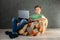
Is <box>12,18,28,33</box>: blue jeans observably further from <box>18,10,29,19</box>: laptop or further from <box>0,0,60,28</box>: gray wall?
<box>0,0,60,28</box>: gray wall

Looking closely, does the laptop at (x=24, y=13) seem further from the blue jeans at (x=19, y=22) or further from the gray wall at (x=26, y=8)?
the gray wall at (x=26, y=8)

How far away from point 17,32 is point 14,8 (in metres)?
1.17

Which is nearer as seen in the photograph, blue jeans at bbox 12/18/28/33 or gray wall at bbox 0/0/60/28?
blue jeans at bbox 12/18/28/33

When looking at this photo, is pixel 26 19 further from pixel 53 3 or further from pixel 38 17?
pixel 53 3

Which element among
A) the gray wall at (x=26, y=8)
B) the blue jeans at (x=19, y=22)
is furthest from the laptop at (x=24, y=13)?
the gray wall at (x=26, y=8)

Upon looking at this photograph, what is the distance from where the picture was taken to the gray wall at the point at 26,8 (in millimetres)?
5352

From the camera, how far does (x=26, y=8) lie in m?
5.41

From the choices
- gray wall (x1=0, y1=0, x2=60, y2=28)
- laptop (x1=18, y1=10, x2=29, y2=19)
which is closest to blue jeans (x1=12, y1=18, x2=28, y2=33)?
laptop (x1=18, y1=10, x2=29, y2=19)

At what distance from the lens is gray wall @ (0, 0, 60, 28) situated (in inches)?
211

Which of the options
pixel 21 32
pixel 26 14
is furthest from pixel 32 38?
pixel 26 14

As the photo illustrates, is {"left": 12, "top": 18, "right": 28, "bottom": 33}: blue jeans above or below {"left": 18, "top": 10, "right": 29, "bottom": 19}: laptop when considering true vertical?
below

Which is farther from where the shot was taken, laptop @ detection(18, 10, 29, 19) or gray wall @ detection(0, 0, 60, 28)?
gray wall @ detection(0, 0, 60, 28)

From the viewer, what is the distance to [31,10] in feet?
17.8

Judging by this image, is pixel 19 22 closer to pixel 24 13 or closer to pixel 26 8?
pixel 24 13
